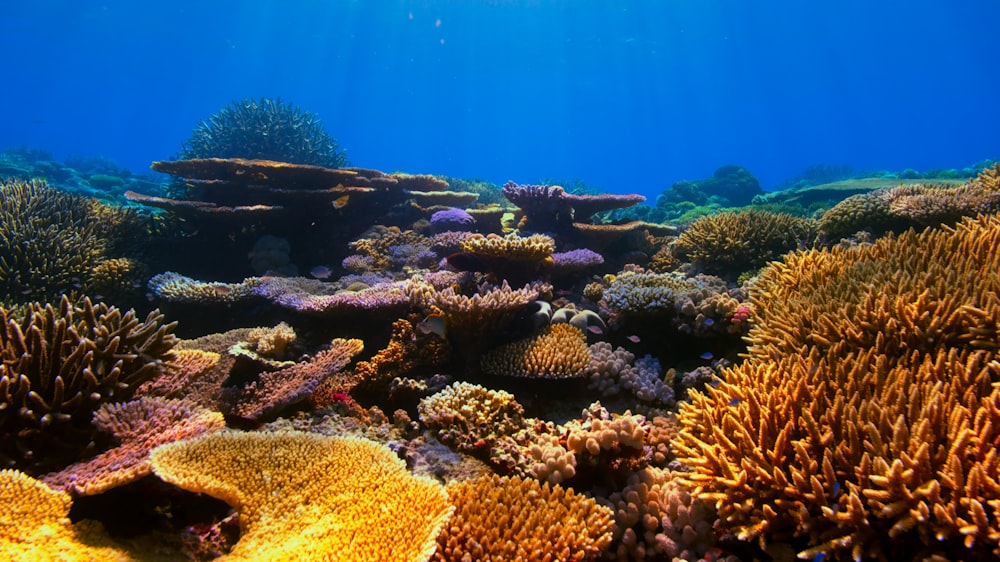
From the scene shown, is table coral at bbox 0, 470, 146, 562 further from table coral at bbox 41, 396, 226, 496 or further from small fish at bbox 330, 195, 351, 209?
small fish at bbox 330, 195, 351, 209

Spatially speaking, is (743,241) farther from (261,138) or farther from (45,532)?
(261,138)

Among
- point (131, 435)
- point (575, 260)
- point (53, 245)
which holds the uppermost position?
point (575, 260)

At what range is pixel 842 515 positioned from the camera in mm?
1869

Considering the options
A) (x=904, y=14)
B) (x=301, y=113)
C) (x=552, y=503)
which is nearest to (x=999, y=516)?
(x=552, y=503)

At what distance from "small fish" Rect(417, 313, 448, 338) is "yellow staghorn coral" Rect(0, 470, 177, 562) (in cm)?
287

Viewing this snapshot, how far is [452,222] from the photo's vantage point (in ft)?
30.5

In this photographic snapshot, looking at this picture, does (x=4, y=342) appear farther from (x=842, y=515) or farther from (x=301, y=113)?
(x=301, y=113)

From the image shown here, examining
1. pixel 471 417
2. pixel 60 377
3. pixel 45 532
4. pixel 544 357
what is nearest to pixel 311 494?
pixel 45 532

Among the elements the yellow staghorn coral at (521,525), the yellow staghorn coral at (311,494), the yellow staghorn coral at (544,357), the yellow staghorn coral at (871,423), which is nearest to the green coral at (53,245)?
the yellow staghorn coral at (311,494)

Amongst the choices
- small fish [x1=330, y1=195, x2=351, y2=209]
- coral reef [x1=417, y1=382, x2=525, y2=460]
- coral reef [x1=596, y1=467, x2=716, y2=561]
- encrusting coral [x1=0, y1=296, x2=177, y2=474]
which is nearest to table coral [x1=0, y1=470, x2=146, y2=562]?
encrusting coral [x1=0, y1=296, x2=177, y2=474]

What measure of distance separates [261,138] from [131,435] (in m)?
14.4

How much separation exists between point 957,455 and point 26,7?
328 ft

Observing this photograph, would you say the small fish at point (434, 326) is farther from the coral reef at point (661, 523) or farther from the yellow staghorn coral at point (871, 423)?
the yellow staghorn coral at point (871, 423)

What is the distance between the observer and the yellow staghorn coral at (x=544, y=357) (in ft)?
14.8
